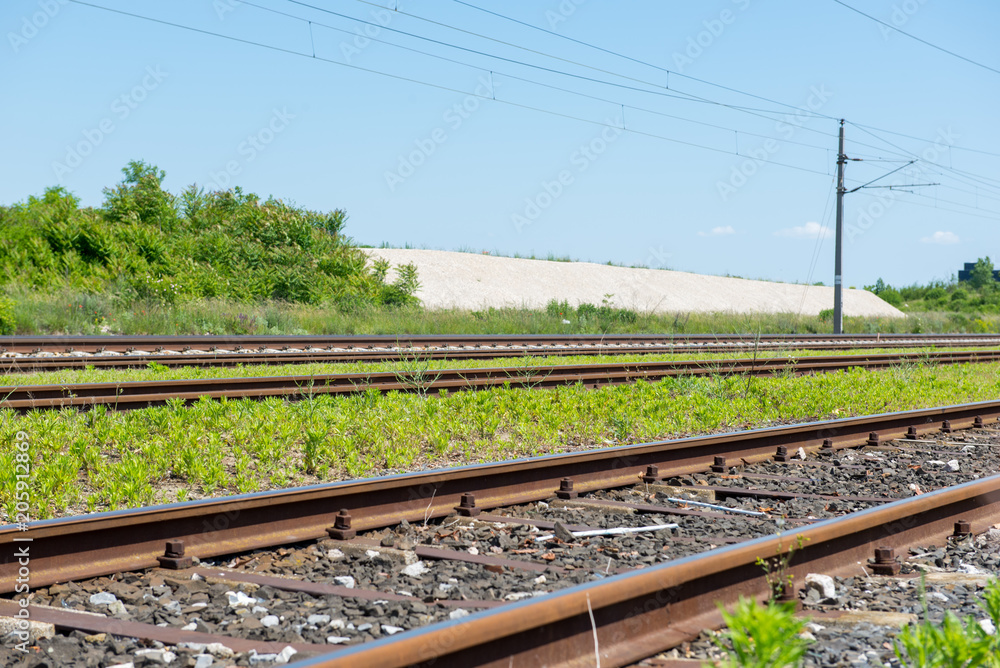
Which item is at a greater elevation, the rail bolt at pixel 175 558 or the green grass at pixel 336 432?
the green grass at pixel 336 432

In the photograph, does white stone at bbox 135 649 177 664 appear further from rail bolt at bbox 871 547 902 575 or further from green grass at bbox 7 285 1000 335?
green grass at bbox 7 285 1000 335

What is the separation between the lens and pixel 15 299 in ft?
75.5

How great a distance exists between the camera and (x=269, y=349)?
60.3ft

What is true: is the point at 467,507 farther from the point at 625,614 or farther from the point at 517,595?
the point at 625,614

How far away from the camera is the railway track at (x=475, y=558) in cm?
331

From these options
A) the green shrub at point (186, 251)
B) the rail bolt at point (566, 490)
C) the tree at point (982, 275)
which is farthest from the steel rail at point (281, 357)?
the tree at point (982, 275)

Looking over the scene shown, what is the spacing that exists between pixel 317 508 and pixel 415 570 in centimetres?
94

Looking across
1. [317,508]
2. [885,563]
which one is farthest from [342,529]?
[885,563]

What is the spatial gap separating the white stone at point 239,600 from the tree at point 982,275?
9099cm

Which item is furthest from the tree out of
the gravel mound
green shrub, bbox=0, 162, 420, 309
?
green shrub, bbox=0, 162, 420, 309

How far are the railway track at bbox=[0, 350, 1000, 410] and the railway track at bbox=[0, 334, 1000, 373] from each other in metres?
0.94

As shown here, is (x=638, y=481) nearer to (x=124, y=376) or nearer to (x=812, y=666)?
(x=812, y=666)

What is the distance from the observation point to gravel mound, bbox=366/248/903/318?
1988 inches

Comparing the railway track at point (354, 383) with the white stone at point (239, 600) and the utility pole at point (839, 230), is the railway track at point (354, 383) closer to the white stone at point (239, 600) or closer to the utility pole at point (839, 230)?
the white stone at point (239, 600)
